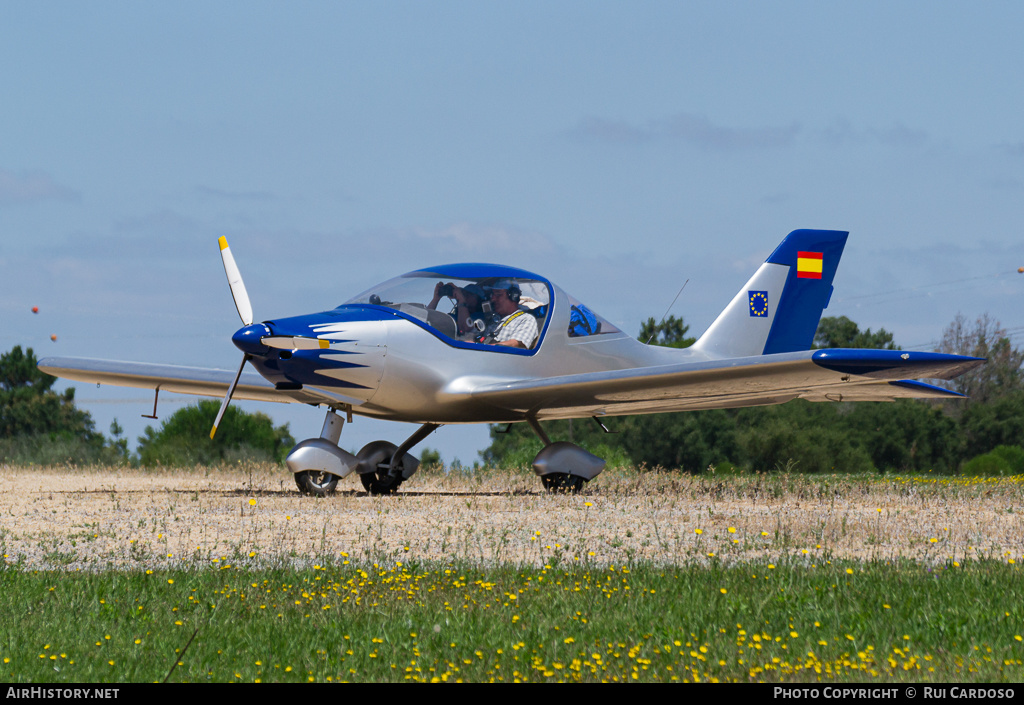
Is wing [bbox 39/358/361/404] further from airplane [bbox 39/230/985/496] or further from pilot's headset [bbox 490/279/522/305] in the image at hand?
pilot's headset [bbox 490/279/522/305]

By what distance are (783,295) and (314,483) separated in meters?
8.42

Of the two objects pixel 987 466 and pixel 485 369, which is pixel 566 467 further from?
pixel 987 466

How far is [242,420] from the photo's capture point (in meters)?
34.9

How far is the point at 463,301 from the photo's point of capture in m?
12.9

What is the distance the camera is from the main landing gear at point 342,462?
12.5 metres

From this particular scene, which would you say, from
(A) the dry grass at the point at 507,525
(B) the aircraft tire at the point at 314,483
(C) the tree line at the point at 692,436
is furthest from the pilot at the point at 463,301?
(C) the tree line at the point at 692,436

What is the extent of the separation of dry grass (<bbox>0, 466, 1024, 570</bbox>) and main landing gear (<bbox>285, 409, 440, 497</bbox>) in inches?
12.1

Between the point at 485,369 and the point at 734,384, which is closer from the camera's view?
the point at 734,384

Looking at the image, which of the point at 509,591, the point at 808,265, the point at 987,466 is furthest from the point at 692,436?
the point at 509,591

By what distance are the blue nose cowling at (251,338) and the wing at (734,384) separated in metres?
2.71

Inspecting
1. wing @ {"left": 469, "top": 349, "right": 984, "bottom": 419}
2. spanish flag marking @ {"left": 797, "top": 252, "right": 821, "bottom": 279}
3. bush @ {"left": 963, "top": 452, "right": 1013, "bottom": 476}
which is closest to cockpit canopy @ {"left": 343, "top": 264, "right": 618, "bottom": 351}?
wing @ {"left": 469, "top": 349, "right": 984, "bottom": 419}
